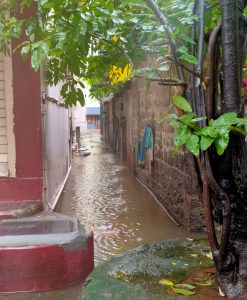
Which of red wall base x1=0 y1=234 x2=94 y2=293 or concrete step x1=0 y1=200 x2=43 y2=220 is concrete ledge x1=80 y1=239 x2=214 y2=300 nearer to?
red wall base x1=0 y1=234 x2=94 y2=293

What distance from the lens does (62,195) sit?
998 centimetres

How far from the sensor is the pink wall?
607 centimetres

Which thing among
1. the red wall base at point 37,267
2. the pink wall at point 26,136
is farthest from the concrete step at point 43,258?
the pink wall at point 26,136

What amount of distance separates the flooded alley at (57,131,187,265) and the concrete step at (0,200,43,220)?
1.09 m

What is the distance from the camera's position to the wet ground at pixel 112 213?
5.96m

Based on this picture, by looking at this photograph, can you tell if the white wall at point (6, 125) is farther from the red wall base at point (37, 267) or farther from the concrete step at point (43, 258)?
the red wall base at point (37, 267)

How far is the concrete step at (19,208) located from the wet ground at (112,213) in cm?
109

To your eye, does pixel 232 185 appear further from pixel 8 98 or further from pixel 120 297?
pixel 8 98

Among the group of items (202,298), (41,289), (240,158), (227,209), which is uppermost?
(240,158)

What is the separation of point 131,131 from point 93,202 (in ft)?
18.0

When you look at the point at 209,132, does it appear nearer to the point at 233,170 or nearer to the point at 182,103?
the point at 182,103

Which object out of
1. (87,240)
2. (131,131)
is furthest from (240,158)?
(131,131)

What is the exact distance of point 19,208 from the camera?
557 cm

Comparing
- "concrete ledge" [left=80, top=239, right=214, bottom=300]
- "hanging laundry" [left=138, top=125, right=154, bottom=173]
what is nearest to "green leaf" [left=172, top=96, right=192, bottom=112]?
"concrete ledge" [left=80, top=239, right=214, bottom=300]
